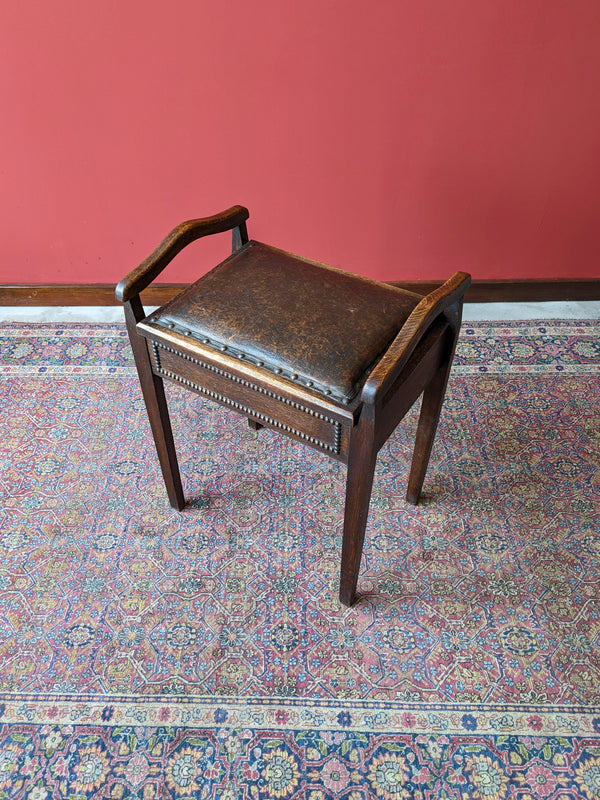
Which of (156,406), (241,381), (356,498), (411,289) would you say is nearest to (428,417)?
(356,498)

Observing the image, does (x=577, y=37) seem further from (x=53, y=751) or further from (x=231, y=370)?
(x=53, y=751)

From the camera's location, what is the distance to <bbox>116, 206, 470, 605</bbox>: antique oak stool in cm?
121

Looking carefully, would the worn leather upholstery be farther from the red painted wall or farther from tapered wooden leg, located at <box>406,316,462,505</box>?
the red painted wall

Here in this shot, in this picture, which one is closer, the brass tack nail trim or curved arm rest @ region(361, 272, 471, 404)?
curved arm rest @ region(361, 272, 471, 404)

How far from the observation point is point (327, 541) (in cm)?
174

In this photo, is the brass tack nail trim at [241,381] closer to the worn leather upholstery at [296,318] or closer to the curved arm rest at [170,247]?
the worn leather upholstery at [296,318]

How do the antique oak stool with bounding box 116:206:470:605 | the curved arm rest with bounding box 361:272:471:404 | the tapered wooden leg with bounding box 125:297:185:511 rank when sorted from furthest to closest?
1. the tapered wooden leg with bounding box 125:297:185:511
2. the antique oak stool with bounding box 116:206:470:605
3. the curved arm rest with bounding box 361:272:471:404

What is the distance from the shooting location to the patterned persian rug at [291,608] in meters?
1.32

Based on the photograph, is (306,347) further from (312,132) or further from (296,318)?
(312,132)

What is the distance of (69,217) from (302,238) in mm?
923

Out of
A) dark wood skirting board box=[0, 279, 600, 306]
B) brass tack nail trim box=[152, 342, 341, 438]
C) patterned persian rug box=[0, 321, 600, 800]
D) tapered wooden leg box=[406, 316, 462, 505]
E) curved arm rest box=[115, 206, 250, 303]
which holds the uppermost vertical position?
curved arm rest box=[115, 206, 250, 303]

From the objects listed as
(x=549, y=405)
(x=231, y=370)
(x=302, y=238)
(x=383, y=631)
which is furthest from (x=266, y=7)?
(x=383, y=631)

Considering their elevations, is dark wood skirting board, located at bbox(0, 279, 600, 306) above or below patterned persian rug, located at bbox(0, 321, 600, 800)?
above

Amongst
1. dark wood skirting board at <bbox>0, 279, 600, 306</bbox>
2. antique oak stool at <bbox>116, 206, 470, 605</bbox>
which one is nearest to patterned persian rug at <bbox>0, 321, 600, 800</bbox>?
antique oak stool at <bbox>116, 206, 470, 605</bbox>
